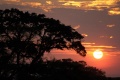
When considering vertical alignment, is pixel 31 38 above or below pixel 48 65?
above

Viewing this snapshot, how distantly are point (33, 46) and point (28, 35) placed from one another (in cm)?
230

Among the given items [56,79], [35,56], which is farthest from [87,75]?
[35,56]

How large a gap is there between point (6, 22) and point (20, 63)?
6.29 metres

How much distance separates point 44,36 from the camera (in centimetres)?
4809

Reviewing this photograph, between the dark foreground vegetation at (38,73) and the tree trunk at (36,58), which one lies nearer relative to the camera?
the dark foreground vegetation at (38,73)

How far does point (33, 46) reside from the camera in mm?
46969

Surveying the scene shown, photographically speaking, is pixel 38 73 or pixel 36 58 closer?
pixel 38 73

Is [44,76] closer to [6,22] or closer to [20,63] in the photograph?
[20,63]

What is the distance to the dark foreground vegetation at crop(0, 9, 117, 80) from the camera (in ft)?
148

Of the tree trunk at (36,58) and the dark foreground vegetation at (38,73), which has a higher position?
the tree trunk at (36,58)

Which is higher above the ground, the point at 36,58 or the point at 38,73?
the point at 36,58

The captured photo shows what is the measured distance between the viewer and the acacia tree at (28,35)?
46.3 m

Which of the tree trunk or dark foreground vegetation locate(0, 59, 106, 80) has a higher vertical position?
the tree trunk

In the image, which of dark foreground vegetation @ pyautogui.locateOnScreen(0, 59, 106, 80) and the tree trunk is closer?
dark foreground vegetation @ pyautogui.locateOnScreen(0, 59, 106, 80)
